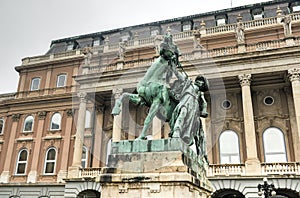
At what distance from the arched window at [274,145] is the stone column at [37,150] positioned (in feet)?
65.5

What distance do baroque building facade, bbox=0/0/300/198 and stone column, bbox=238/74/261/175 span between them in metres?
0.06

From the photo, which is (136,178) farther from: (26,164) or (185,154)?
(26,164)

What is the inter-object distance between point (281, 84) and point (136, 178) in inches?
834

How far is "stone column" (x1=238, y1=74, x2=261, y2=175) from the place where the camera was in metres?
19.1

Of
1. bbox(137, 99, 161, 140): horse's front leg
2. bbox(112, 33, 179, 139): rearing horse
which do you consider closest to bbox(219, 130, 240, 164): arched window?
bbox(112, 33, 179, 139): rearing horse

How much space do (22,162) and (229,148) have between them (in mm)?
19278

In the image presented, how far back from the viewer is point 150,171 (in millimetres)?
5027

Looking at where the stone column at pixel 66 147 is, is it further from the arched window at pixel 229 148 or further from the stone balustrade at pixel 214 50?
the arched window at pixel 229 148

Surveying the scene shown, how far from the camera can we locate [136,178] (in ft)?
16.3

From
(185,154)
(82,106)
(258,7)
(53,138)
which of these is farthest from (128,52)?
(185,154)

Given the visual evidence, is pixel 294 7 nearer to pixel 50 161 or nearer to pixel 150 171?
pixel 50 161

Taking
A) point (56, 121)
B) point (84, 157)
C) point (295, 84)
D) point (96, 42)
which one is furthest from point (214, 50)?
point (56, 121)

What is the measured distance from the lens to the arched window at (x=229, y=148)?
2253 cm

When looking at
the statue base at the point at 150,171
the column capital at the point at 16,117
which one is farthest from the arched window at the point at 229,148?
the column capital at the point at 16,117
